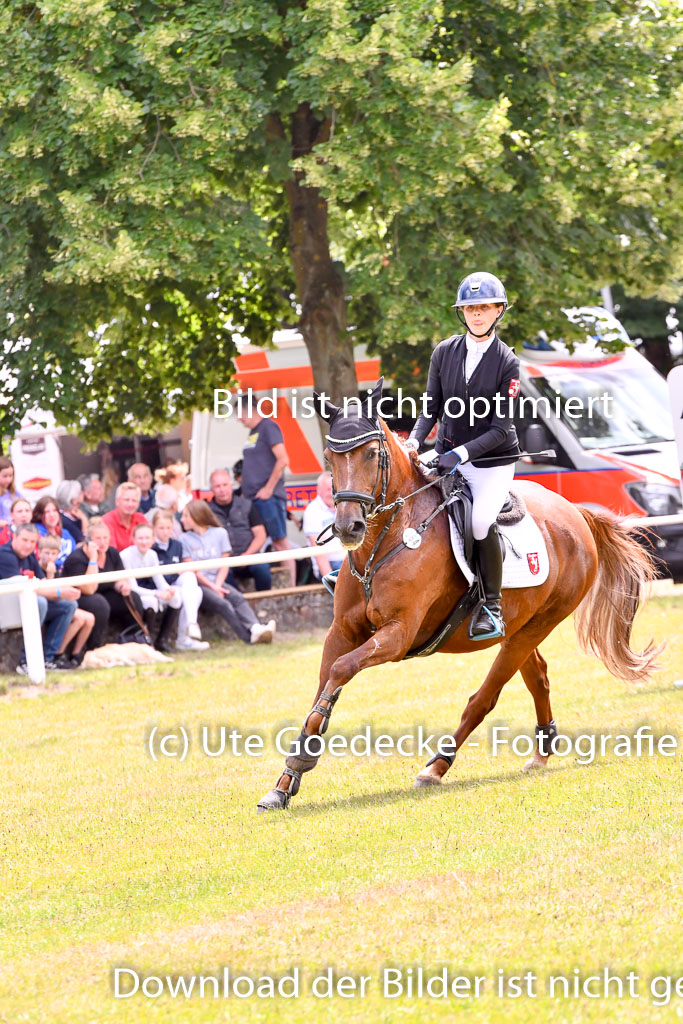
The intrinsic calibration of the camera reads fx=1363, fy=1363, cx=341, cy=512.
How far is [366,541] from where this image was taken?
7.34 meters

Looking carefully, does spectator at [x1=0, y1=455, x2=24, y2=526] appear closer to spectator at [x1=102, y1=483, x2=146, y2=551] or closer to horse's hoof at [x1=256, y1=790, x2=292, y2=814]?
spectator at [x1=102, y1=483, x2=146, y2=551]

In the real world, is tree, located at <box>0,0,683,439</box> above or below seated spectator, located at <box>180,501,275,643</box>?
above

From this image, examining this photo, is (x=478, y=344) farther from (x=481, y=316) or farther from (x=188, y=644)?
(x=188, y=644)

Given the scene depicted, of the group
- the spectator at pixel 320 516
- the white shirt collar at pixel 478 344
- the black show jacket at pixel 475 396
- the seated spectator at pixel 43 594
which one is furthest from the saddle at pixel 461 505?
the spectator at pixel 320 516

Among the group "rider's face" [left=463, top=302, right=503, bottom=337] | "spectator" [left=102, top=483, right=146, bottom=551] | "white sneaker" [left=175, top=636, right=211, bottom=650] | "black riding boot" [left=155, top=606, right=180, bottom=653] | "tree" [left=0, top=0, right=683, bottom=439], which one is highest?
"tree" [left=0, top=0, right=683, bottom=439]

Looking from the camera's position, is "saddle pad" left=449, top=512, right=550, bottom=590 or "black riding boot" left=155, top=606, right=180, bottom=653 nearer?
"saddle pad" left=449, top=512, right=550, bottom=590

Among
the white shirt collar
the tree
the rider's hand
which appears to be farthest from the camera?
the tree

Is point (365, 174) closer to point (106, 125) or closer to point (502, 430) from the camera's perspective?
point (106, 125)

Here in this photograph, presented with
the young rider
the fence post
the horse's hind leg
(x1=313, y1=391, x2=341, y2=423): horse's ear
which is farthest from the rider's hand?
the fence post

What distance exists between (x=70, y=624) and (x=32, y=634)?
3.80 feet

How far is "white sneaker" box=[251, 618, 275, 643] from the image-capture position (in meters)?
16.0

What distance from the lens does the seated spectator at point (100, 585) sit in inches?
578

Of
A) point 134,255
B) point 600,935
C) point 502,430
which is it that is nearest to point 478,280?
point 502,430

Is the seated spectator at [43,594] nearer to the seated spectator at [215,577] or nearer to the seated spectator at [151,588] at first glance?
the seated spectator at [151,588]
